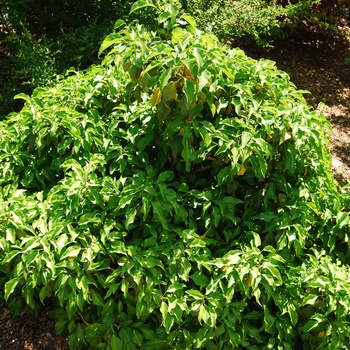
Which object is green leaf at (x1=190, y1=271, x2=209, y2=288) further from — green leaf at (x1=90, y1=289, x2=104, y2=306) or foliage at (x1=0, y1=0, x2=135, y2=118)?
foliage at (x1=0, y1=0, x2=135, y2=118)

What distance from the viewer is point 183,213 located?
2.73m

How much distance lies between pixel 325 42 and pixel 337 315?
15.8 ft

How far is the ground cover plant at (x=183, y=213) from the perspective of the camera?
2.58m

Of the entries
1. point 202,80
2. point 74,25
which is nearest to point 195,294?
point 202,80

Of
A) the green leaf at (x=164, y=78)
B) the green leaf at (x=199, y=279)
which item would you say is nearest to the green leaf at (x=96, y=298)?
the green leaf at (x=199, y=279)

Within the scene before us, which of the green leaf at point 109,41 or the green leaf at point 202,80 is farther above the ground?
the green leaf at point 109,41

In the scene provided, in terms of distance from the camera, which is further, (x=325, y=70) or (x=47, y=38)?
(x=325, y=70)

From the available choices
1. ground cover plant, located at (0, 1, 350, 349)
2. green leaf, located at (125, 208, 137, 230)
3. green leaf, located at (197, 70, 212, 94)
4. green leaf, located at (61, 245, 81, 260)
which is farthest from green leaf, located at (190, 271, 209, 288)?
green leaf, located at (197, 70, 212, 94)

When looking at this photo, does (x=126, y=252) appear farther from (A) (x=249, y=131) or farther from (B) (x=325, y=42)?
(B) (x=325, y=42)

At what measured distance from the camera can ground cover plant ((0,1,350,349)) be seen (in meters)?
2.58

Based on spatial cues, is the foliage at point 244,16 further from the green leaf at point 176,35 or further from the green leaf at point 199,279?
the green leaf at point 199,279

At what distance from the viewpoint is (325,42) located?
262 inches

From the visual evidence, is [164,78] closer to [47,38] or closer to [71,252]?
[71,252]

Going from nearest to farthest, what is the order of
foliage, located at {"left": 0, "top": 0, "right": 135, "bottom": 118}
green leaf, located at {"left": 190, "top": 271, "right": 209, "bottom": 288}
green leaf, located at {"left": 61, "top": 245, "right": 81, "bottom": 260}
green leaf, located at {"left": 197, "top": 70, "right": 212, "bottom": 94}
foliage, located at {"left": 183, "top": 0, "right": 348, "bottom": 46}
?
green leaf, located at {"left": 197, "top": 70, "right": 212, "bottom": 94} < green leaf, located at {"left": 61, "top": 245, "right": 81, "bottom": 260} < green leaf, located at {"left": 190, "top": 271, "right": 209, "bottom": 288} < foliage, located at {"left": 0, "top": 0, "right": 135, "bottom": 118} < foliage, located at {"left": 183, "top": 0, "right": 348, "bottom": 46}
